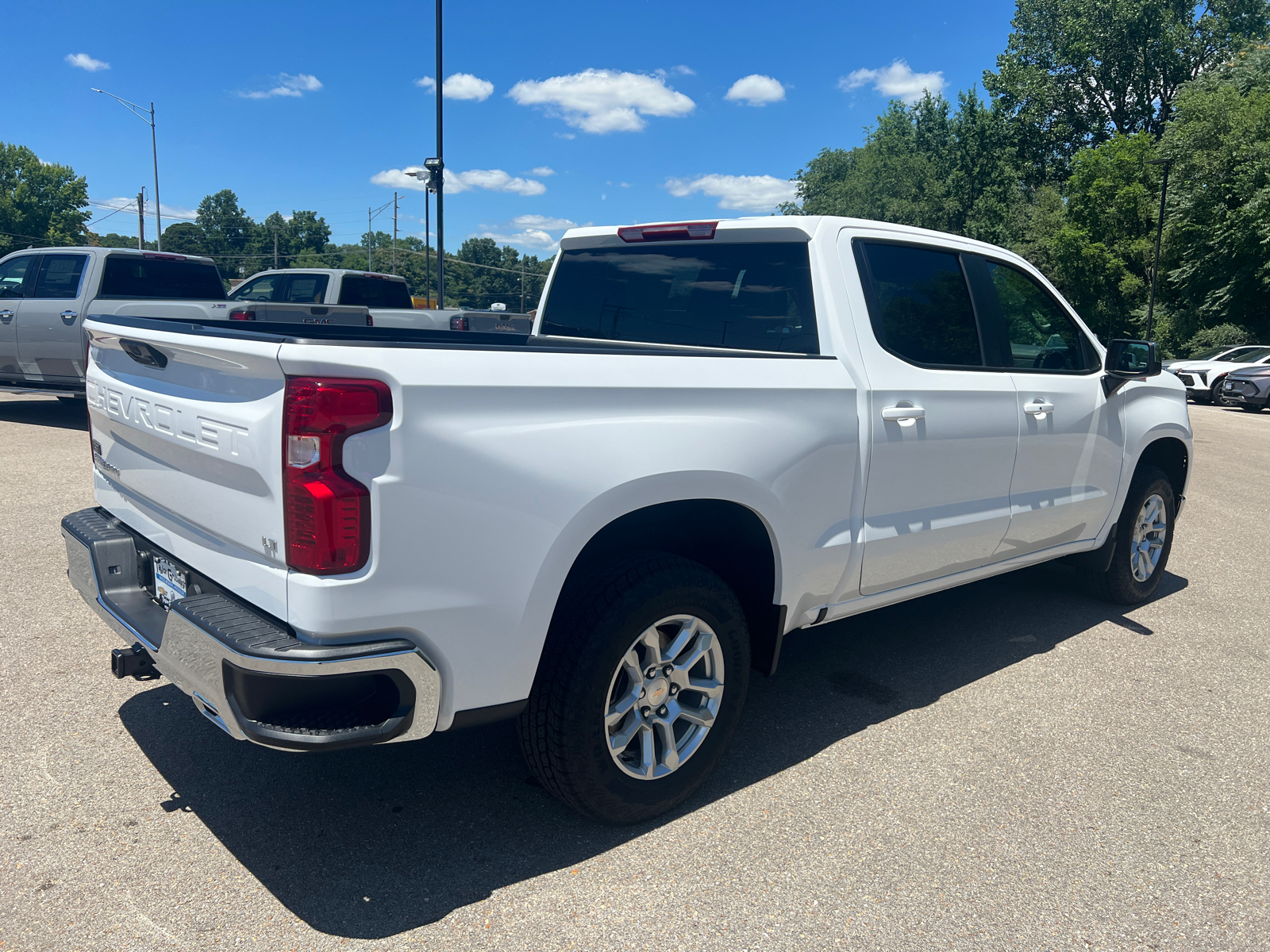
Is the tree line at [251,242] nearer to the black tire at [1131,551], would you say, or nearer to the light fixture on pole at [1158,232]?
the light fixture on pole at [1158,232]

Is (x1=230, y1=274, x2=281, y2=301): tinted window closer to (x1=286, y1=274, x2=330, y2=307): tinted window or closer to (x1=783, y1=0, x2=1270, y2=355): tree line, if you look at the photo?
(x1=286, y1=274, x2=330, y2=307): tinted window

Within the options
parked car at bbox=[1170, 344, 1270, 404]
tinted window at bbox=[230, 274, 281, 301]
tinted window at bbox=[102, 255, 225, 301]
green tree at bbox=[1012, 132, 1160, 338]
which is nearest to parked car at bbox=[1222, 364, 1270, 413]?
parked car at bbox=[1170, 344, 1270, 404]

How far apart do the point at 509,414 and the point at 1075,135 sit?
199ft

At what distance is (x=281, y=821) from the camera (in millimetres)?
2891

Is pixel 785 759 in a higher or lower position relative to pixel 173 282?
lower

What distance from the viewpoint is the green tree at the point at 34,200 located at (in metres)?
84.1

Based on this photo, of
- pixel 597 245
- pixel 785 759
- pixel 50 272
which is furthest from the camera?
pixel 50 272

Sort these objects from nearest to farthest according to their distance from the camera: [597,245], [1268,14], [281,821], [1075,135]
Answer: [281,821] < [597,245] < [1268,14] < [1075,135]

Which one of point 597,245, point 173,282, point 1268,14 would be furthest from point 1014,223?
point 597,245

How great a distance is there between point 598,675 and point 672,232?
6.83 feet

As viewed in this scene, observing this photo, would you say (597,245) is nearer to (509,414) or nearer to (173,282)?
(509,414)

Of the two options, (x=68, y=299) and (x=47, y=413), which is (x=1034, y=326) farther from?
(x=47, y=413)

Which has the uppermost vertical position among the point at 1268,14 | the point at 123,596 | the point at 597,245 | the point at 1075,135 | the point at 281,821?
the point at 1268,14

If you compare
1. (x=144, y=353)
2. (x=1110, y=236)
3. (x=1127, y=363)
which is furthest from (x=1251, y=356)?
(x=144, y=353)
